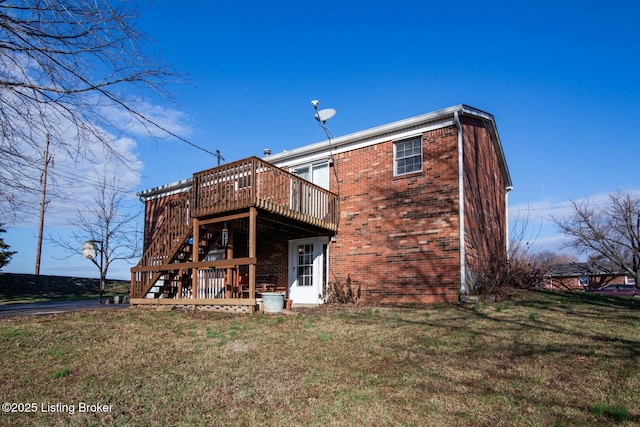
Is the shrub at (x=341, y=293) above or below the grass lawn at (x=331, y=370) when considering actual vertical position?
above

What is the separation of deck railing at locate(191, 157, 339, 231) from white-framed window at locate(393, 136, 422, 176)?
2.56 meters

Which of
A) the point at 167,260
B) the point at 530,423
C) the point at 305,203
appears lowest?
the point at 530,423

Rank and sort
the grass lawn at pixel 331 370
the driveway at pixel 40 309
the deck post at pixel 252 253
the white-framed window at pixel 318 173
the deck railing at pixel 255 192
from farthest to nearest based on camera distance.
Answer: the white-framed window at pixel 318 173
the deck railing at pixel 255 192
the driveway at pixel 40 309
the deck post at pixel 252 253
the grass lawn at pixel 331 370

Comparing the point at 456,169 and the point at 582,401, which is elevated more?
the point at 456,169

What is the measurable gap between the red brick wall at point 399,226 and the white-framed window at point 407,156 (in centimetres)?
18

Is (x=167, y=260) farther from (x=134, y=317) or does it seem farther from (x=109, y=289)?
(x=109, y=289)

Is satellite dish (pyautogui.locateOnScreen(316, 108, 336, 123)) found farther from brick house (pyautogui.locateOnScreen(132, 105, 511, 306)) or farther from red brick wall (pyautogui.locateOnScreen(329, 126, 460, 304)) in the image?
red brick wall (pyautogui.locateOnScreen(329, 126, 460, 304))

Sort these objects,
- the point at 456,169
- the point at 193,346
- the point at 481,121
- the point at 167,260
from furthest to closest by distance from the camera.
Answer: the point at 481,121
the point at 167,260
the point at 456,169
the point at 193,346

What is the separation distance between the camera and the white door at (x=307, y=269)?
14.2m

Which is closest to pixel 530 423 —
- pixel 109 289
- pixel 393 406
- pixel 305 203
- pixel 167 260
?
pixel 393 406

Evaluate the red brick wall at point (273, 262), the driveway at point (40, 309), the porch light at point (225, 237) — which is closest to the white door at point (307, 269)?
the red brick wall at point (273, 262)

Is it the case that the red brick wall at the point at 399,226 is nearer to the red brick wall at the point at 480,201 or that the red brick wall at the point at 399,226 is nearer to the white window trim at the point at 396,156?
the white window trim at the point at 396,156

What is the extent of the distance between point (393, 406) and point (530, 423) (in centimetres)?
135

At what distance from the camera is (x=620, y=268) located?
121ft
